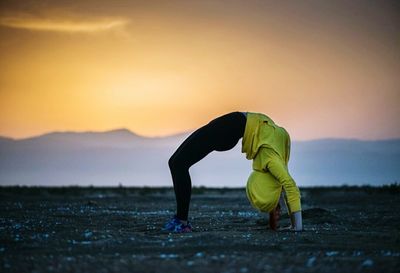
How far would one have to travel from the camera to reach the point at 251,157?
8758 mm

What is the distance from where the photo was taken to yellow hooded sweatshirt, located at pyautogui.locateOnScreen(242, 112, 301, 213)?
8492mm

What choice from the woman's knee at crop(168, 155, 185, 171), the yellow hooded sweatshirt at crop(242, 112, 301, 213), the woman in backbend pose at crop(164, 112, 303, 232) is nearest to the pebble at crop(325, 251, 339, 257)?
the woman in backbend pose at crop(164, 112, 303, 232)

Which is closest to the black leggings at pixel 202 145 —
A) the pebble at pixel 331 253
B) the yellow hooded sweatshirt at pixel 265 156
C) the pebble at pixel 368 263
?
the yellow hooded sweatshirt at pixel 265 156

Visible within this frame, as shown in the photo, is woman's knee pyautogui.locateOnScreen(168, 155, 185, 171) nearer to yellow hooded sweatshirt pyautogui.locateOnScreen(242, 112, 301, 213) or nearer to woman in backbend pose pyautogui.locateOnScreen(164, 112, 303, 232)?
woman in backbend pose pyautogui.locateOnScreen(164, 112, 303, 232)

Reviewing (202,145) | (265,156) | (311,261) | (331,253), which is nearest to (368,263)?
(311,261)

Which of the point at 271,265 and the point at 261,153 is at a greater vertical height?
the point at 261,153

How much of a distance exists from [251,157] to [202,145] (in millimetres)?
830

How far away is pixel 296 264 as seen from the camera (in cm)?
523

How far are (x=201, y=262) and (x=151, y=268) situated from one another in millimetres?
511

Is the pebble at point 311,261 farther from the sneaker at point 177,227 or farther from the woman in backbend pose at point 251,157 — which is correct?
the sneaker at point 177,227

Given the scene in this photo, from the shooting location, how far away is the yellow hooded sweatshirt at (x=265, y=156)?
27.9ft

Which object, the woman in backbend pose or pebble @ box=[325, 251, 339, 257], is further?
the woman in backbend pose

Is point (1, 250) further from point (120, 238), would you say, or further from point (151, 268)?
point (151, 268)

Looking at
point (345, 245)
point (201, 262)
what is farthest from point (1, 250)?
point (345, 245)
